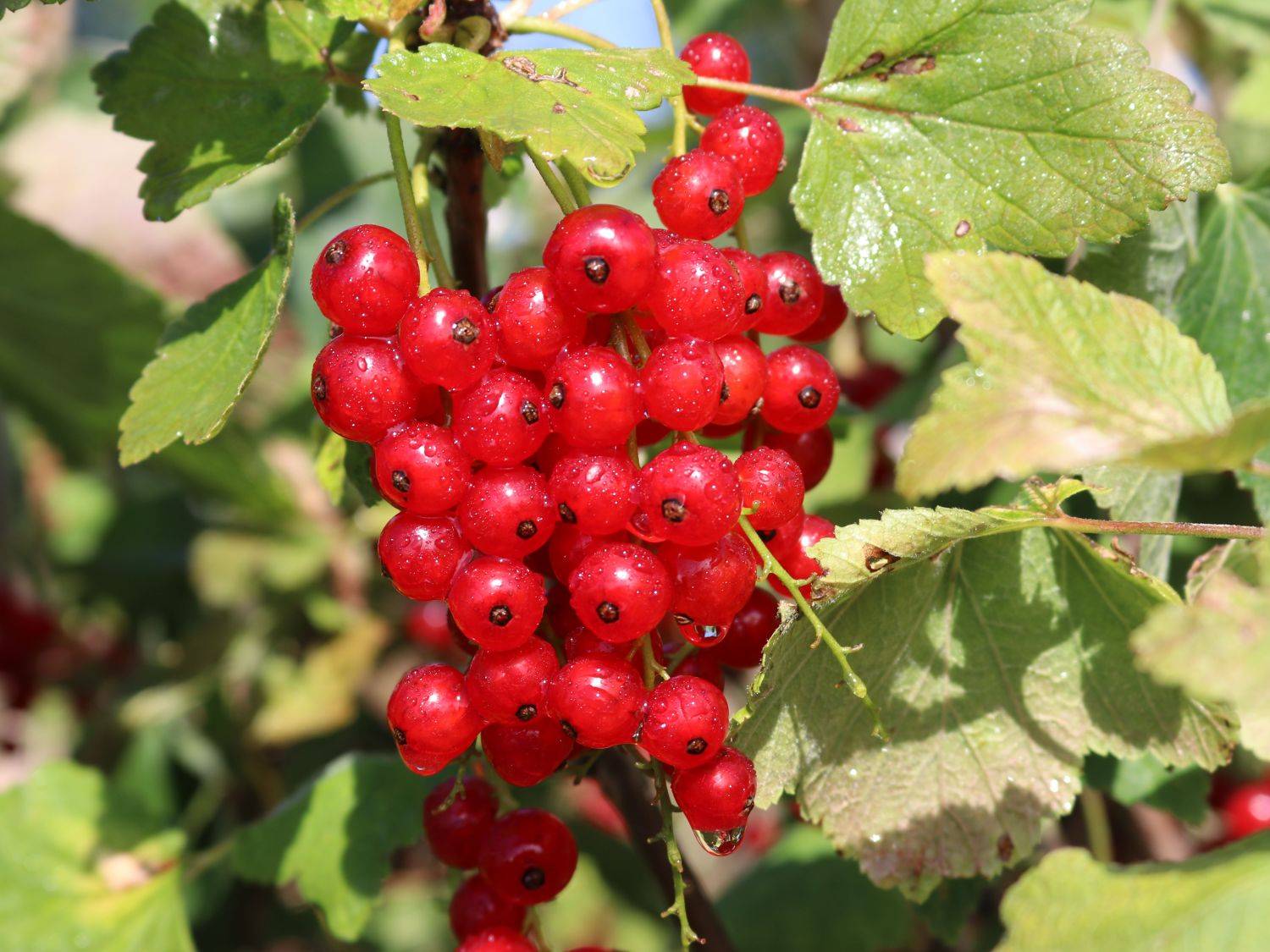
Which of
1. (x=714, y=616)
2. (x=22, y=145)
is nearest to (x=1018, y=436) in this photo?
(x=714, y=616)

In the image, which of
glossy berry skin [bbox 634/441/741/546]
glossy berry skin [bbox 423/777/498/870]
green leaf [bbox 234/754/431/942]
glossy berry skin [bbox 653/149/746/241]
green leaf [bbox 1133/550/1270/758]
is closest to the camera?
green leaf [bbox 1133/550/1270/758]

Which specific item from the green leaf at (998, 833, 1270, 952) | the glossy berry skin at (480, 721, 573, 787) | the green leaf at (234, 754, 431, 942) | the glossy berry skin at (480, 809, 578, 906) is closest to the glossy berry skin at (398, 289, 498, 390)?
the glossy berry skin at (480, 721, 573, 787)

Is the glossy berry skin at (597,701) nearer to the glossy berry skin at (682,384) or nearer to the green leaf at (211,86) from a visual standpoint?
the glossy berry skin at (682,384)

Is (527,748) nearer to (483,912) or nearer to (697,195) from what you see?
(483,912)

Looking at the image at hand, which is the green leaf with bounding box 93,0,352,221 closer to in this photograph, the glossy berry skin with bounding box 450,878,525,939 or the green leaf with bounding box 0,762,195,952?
the glossy berry skin with bounding box 450,878,525,939

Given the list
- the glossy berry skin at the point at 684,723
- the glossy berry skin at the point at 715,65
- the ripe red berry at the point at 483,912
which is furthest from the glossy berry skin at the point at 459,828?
the glossy berry skin at the point at 715,65

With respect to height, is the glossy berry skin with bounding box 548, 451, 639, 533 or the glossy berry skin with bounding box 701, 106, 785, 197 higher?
the glossy berry skin with bounding box 701, 106, 785, 197
